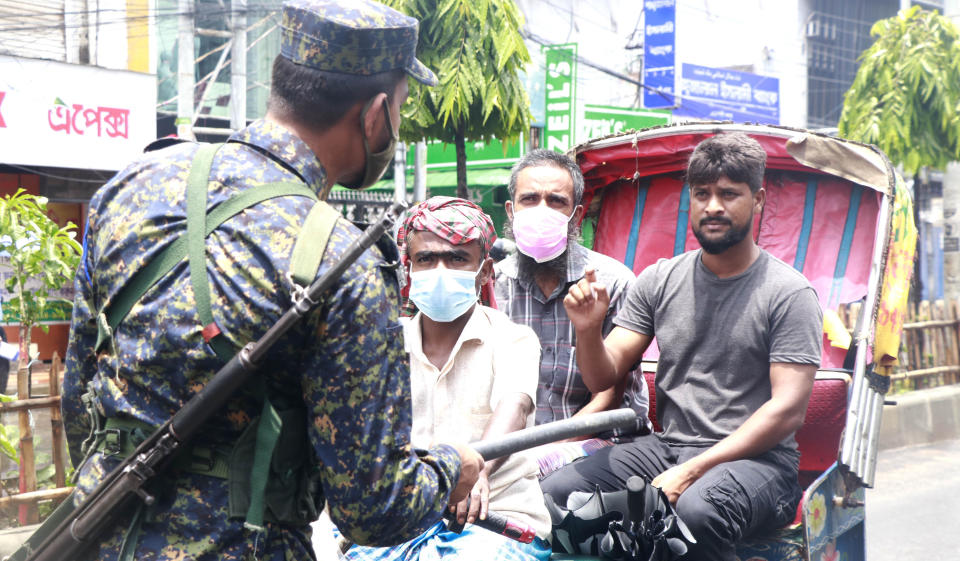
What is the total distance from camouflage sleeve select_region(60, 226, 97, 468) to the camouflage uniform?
11 centimetres

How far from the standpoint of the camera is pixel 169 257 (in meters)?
1.57

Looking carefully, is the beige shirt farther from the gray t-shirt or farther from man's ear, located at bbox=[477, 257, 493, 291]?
the gray t-shirt

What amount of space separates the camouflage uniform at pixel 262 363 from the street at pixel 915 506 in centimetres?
422

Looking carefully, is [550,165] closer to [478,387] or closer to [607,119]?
[478,387]

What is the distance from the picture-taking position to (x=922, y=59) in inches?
344

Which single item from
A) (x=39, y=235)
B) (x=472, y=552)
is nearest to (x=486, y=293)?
(x=472, y=552)

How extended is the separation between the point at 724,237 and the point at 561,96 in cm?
1083

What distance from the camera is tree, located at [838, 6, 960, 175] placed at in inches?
347

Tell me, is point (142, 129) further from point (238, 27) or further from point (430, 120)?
point (430, 120)

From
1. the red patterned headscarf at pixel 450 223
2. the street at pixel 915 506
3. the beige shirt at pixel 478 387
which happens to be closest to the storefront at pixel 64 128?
the red patterned headscarf at pixel 450 223

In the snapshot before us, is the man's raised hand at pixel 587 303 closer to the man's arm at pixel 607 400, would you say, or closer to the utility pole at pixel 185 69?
the man's arm at pixel 607 400

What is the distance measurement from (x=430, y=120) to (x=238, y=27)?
6.67m

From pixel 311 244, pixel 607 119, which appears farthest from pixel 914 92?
pixel 311 244

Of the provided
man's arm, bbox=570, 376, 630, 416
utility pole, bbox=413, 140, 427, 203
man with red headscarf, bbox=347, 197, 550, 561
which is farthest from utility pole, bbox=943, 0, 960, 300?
man with red headscarf, bbox=347, 197, 550, 561
